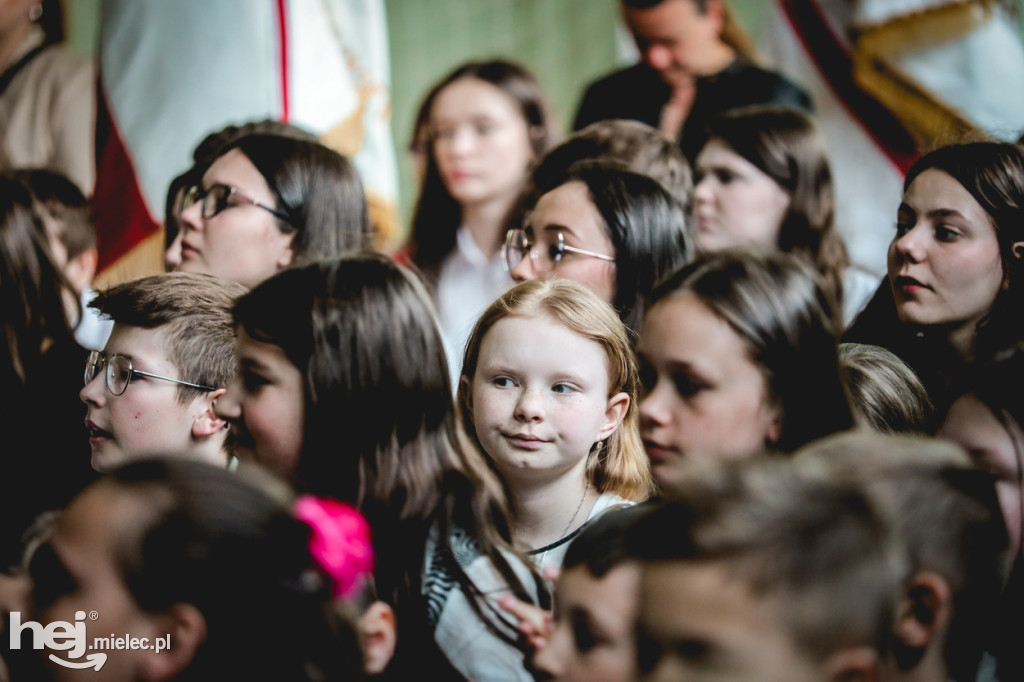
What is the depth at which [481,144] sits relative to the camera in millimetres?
3328

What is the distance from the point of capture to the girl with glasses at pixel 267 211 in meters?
2.56

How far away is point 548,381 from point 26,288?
1.54m

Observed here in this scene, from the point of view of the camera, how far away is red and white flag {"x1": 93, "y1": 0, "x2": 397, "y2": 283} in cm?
330

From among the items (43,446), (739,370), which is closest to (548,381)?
(739,370)

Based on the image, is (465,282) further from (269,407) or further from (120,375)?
(269,407)

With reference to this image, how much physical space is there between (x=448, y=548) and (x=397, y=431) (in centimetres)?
19

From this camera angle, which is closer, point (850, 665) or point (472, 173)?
point (850, 665)

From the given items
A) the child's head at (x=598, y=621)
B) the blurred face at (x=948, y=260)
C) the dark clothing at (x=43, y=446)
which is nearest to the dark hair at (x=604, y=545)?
the child's head at (x=598, y=621)

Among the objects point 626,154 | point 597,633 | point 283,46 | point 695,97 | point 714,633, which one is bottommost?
point 597,633

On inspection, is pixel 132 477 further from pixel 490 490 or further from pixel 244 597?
pixel 490 490

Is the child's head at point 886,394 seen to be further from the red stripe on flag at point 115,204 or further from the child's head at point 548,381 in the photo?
the red stripe on flag at point 115,204

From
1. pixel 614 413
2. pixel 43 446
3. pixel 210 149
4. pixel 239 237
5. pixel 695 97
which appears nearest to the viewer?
pixel 614 413

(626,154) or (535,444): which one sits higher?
(626,154)

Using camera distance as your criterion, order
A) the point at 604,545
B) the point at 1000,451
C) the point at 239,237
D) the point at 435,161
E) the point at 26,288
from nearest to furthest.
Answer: the point at 604,545
the point at 1000,451
the point at 239,237
the point at 26,288
the point at 435,161
